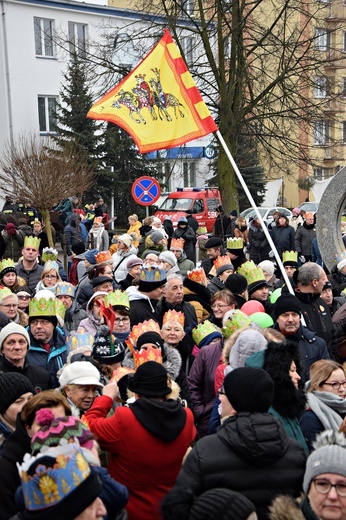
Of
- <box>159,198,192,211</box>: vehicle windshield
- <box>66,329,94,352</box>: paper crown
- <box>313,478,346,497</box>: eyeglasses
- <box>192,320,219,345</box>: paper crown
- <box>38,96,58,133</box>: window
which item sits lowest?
<box>159,198,192,211</box>: vehicle windshield

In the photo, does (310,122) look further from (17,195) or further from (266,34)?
(17,195)

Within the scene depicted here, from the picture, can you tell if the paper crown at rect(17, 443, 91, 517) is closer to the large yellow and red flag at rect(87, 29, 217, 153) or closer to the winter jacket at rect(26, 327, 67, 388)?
the winter jacket at rect(26, 327, 67, 388)

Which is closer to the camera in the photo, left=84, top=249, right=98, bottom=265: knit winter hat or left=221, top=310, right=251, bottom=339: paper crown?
left=221, top=310, right=251, bottom=339: paper crown

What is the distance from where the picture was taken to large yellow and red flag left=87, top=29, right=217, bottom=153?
31.2ft

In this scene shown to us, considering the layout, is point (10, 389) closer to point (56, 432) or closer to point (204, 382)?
point (56, 432)

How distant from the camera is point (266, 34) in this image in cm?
2161

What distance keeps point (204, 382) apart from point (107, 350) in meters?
1.01

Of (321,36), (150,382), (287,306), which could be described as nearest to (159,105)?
(287,306)

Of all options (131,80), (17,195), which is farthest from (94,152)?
(131,80)

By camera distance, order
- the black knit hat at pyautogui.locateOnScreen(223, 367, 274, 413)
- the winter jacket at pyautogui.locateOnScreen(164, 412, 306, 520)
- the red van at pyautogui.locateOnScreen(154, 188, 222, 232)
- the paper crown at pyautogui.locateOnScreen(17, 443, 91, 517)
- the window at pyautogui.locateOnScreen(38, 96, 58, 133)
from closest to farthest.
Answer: the paper crown at pyautogui.locateOnScreen(17, 443, 91, 517) → the winter jacket at pyautogui.locateOnScreen(164, 412, 306, 520) → the black knit hat at pyautogui.locateOnScreen(223, 367, 274, 413) → the red van at pyautogui.locateOnScreen(154, 188, 222, 232) → the window at pyautogui.locateOnScreen(38, 96, 58, 133)

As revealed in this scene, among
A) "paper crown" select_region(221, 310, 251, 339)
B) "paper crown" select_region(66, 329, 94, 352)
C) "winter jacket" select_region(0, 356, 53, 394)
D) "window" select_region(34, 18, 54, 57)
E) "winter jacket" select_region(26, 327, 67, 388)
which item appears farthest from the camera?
"window" select_region(34, 18, 54, 57)

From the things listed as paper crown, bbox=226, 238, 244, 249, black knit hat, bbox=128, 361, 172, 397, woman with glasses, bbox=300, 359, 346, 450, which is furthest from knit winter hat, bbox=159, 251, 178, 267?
black knit hat, bbox=128, 361, 172, 397

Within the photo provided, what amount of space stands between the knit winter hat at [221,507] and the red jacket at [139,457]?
4.06 feet

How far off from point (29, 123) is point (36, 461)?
31.5m
